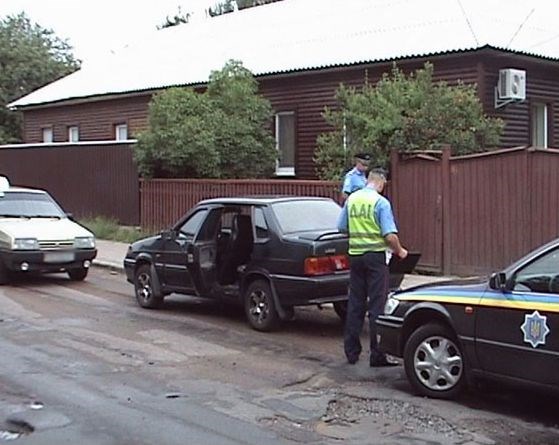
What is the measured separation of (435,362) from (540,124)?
50.7ft

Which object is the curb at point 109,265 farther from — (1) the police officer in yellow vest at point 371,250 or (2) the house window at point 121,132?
(2) the house window at point 121,132

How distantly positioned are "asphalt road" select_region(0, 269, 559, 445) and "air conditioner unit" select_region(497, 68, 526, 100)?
983 centimetres

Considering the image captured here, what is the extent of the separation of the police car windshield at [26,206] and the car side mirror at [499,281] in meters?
10.6

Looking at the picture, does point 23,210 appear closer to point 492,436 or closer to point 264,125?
point 264,125

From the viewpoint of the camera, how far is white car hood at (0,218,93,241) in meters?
15.1

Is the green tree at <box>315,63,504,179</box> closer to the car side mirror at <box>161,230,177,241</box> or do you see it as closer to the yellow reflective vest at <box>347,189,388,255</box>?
the car side mirror at <box>161,230,177,241</box>

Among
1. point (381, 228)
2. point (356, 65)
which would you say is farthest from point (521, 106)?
point (381, 228)

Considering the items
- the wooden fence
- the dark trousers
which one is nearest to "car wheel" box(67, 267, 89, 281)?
the wooden fence

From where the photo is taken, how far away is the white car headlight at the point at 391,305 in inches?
321

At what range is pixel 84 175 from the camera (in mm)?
25609

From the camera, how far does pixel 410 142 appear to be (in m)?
16.1

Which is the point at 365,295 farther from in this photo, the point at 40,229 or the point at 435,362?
the point at 40,229

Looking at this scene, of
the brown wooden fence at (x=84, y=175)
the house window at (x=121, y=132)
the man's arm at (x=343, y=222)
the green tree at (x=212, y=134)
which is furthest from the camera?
the house window at (x=121, y=132)

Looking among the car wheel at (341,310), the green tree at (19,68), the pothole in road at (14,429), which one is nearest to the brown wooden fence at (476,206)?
the car wheel at (341,310)
